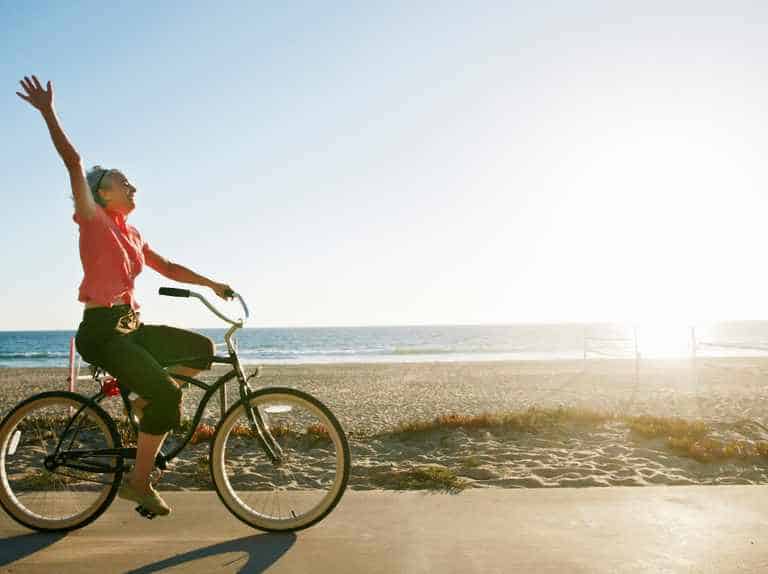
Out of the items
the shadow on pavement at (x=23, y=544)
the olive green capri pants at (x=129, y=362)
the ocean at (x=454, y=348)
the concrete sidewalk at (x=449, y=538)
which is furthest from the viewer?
the ocean at (x=454, y=348)

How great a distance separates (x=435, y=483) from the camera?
463 centimetres

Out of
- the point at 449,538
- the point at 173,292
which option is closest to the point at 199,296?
the point at 173,292

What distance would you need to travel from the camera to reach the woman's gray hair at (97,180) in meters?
3.56

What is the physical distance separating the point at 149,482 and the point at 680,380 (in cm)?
1898

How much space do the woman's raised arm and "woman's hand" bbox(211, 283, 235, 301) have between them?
3.14 ft

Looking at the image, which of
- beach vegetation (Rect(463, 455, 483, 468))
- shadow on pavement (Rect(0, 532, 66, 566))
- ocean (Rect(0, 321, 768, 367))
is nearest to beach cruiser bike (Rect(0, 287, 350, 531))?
shadow on pavement (Rect(0, 532, 66, 566))

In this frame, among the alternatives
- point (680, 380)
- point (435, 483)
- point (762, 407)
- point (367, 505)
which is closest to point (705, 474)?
point (435, 483)

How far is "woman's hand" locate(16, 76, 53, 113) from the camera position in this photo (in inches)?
127

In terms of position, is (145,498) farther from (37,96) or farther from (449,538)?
(37,96)

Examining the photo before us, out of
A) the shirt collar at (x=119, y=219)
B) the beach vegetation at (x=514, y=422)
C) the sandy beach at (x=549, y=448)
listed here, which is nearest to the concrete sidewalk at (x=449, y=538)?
the sandy beach at (x=549, y=448)

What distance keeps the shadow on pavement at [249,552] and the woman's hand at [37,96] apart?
2.41 meters

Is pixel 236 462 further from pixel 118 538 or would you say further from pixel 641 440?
pixel 641 440

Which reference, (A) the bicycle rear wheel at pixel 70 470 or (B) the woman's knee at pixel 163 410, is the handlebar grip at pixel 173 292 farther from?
(A) the bicycle rear wheel at pixel 70 470

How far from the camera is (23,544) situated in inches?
133
